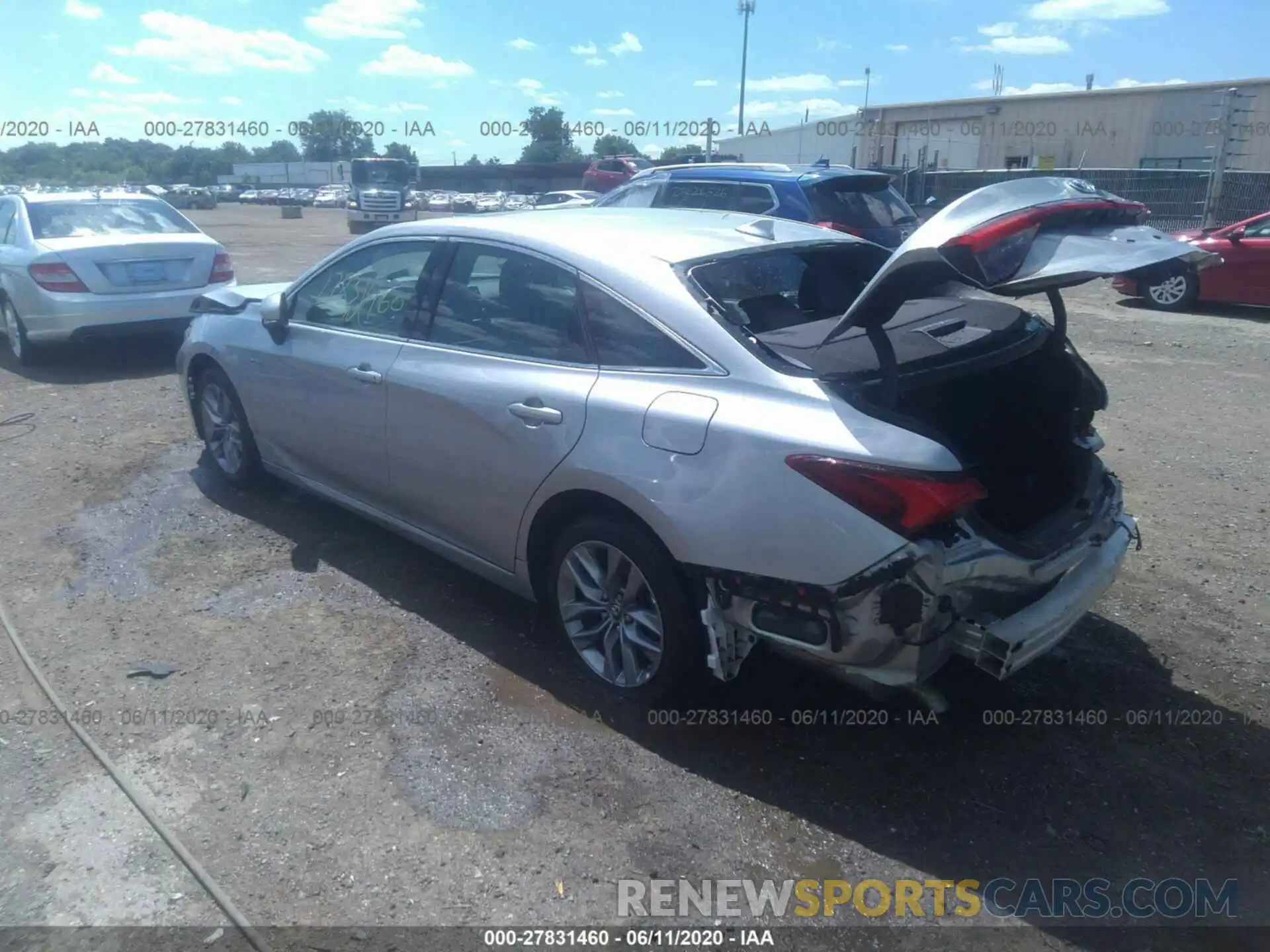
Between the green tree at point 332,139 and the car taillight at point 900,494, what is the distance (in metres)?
74.0

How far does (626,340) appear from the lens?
10.8ft

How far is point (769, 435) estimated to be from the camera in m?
2.82

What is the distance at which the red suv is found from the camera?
Result: 93.9 ft

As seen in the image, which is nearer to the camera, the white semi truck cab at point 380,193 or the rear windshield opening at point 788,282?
the rear windshield opening at point 788,282

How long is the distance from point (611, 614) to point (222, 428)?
10.5 ft

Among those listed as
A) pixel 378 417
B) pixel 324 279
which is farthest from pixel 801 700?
pixel 324 279

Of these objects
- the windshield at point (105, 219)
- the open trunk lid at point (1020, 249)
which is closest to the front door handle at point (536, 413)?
the open trunk lid at point (1020, 249)

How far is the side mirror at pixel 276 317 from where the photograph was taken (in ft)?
15.5

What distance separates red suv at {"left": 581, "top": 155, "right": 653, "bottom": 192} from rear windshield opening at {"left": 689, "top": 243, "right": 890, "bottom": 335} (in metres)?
25.1

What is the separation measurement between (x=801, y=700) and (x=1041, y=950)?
1205 mm

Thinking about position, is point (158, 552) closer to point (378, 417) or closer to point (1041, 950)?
point (378, 417)

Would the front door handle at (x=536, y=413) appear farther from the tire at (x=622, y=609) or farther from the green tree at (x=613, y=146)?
the green tree at (x=613, y=146)

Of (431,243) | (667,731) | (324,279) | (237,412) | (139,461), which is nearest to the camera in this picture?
(667,731)

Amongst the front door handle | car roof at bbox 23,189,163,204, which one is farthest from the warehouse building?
the front door handle
